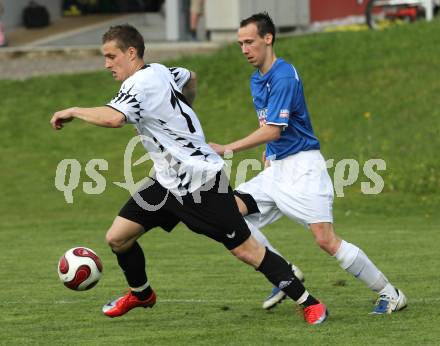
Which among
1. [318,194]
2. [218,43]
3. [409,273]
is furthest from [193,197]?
[218,43]

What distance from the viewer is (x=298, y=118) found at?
923 centimetres

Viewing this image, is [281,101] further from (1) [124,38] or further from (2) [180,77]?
(1) [124,38]

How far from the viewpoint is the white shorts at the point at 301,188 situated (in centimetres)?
923

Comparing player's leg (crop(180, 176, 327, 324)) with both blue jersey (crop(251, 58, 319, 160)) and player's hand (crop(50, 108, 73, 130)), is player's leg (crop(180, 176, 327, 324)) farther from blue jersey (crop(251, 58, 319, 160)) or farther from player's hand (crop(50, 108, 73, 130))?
player's hand (crop(50, 108, 73, 130))

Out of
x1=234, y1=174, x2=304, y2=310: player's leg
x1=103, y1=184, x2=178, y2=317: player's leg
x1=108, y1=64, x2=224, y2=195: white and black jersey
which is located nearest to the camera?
x1=108, y1=64, x2=224, y2=195: white and black jersey

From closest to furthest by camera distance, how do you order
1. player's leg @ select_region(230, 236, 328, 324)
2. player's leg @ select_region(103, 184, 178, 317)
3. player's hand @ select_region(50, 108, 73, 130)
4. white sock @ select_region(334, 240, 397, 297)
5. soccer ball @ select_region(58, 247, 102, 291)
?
player's hand @ select_region(50, 108, 73, 130), player's leg @ select_region(230, 236, 328, 324), player's leg @ select_region(103, 184, 178, 317), white sock @ select_region(334, 240, 397, 297), soccer ball @ select_region(58, 247, 102, 291)

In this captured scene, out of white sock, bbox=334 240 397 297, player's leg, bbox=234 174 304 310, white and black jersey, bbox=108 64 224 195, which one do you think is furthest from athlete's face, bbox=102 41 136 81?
white sock, bbox=334 240 397 297

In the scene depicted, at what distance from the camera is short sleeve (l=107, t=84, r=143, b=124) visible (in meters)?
8.27

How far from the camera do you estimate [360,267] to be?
29.9ft

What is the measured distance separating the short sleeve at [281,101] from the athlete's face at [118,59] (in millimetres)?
1095

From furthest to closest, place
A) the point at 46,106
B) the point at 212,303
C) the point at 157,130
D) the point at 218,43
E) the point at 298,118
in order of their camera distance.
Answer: the point at 218,43 → the point at 46,106 → the point at 212,303 → the point at 298,118 → the point at 157,130

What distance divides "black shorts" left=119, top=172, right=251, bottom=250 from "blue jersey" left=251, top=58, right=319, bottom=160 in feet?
2.17

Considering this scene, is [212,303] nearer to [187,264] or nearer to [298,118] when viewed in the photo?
[298,118]

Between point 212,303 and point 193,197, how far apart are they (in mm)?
1421
